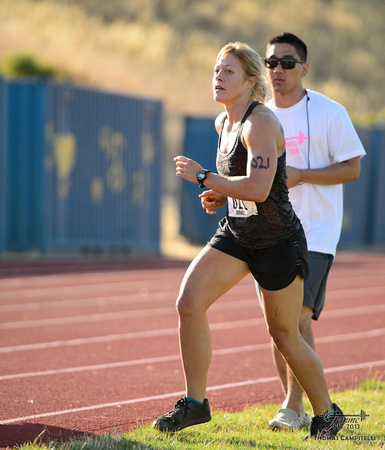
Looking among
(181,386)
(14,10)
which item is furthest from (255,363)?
(14,10)

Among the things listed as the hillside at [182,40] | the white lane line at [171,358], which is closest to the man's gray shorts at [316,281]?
the white lane line at [171,358]

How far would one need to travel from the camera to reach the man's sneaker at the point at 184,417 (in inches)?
174

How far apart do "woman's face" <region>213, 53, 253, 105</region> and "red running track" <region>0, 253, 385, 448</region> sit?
2.03m

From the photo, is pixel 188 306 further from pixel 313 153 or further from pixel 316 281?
pixel 313 153

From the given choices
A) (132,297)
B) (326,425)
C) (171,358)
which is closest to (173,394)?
(171,358)

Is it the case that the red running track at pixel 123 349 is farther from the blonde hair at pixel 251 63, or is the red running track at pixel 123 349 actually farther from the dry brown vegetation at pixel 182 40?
the dry brown vegetation at pixel 182 40

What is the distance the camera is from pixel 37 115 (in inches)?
650

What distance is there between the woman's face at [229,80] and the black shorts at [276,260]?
803 millimetres

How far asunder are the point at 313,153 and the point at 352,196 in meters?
19.0

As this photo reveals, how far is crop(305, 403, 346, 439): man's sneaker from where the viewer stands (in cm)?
453

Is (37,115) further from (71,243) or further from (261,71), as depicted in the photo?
(261,71)

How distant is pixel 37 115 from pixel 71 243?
9.23 ft

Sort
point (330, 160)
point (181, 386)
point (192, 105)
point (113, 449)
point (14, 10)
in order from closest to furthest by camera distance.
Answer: point (113, 449) < point (330, 160) < point (181, 386) < point (192, 105) < point (14, 10)

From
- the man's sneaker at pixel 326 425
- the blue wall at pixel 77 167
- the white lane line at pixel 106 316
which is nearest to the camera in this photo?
the man's sneaker at pixel 326 425
